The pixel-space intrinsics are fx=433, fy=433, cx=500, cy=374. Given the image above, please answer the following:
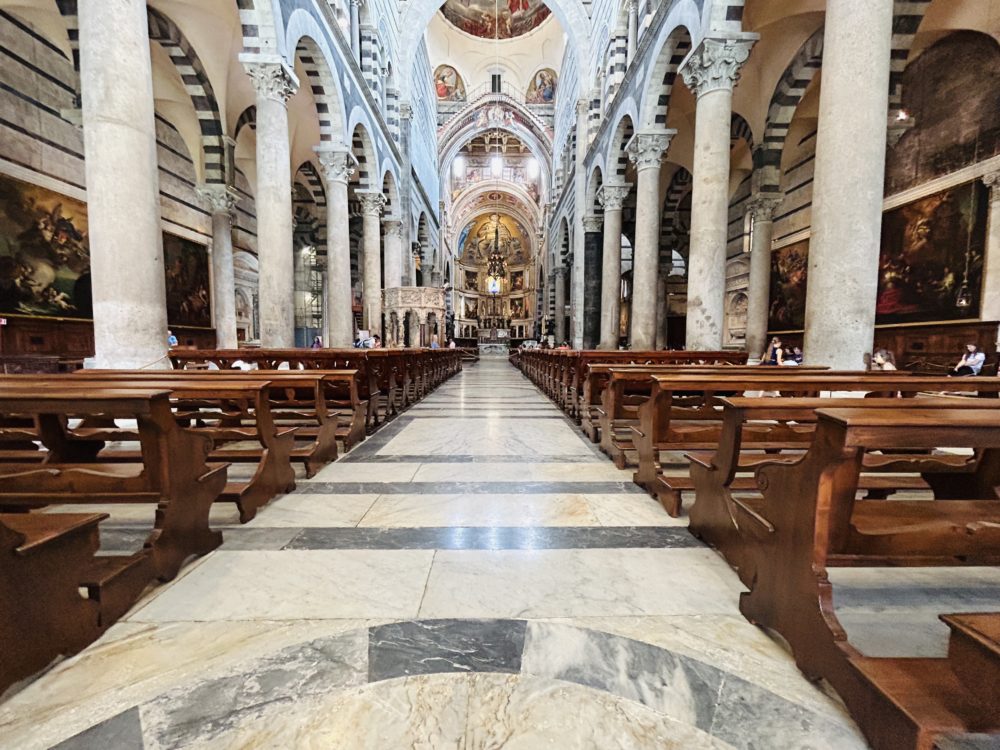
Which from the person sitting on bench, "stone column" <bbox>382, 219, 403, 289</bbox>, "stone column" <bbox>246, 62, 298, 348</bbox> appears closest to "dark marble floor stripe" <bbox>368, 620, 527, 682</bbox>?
"stone column" <bbox>246, 62, 298, 348</bbox>

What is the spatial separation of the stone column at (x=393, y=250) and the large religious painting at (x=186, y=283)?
6170mm

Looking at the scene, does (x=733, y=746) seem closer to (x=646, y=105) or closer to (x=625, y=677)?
(x=625, y=677)

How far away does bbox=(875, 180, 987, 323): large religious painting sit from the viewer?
27.8 ft

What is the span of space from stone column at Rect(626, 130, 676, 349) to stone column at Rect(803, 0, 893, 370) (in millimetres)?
5195

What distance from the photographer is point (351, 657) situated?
1.42 m

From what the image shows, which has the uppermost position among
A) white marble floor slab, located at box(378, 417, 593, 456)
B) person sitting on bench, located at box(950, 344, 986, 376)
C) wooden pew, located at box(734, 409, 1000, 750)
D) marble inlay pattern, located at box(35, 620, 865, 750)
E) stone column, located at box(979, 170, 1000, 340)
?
stone column, located at box(979, 170, 1000, 340)

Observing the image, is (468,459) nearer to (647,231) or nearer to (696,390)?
(696,390)

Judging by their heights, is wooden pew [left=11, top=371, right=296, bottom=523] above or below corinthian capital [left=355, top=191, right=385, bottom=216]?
below

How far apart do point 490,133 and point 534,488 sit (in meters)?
37.0

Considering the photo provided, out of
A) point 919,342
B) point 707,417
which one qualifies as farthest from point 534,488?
point 919,342

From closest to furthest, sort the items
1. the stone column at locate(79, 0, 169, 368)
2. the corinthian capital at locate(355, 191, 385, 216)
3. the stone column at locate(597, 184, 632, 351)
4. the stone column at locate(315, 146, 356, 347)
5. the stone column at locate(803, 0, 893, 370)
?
the stone column at locate(79, 0, 169, 368) → the stone column at locate(803, 0, 893, 370) → the stone column at locate(315, 146, 356, 347) → the stone column at locate(597, 184, 632, 351) → the corinthian capital at locate(355, 191, 385, 216)

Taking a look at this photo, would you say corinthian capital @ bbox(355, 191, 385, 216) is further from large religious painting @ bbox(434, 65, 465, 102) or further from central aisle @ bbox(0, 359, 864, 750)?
large religious painting @ bbox(434, 65, 465, 102)

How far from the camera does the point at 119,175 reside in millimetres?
4375

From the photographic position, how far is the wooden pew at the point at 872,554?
98 cm
